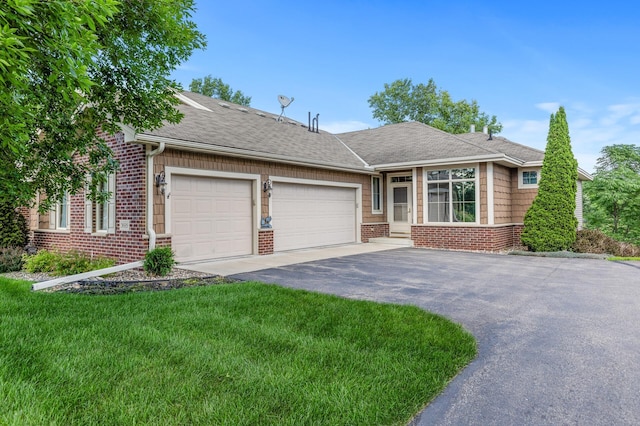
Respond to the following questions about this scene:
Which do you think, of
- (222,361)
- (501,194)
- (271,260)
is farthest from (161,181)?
(501,194)

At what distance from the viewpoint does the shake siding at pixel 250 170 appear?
28.0 ft

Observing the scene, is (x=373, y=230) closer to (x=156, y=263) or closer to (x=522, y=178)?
(x=522, y=178)

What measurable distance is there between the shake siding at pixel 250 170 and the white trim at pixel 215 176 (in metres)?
0.08

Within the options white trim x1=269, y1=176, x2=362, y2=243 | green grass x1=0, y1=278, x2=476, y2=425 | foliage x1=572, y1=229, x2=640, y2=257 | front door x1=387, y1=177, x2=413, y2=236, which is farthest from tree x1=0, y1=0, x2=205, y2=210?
foliage x1=572, y1=229, x2=640, y2=257

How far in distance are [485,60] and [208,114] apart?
13.6 metres

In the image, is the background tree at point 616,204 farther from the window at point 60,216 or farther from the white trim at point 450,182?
the window at point 60,216

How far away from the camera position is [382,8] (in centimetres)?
1589

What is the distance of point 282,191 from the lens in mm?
11492

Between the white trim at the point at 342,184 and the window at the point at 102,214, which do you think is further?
the white trim at the point at 342,184

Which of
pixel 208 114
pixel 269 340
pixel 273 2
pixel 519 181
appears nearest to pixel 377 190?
pixel 519 181

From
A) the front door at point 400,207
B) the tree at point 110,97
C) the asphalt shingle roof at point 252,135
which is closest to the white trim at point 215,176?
the asphalt shingle roof at point 252,135

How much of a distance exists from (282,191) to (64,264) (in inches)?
224

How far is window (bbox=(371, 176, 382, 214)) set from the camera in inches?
586

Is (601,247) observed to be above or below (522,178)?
below
